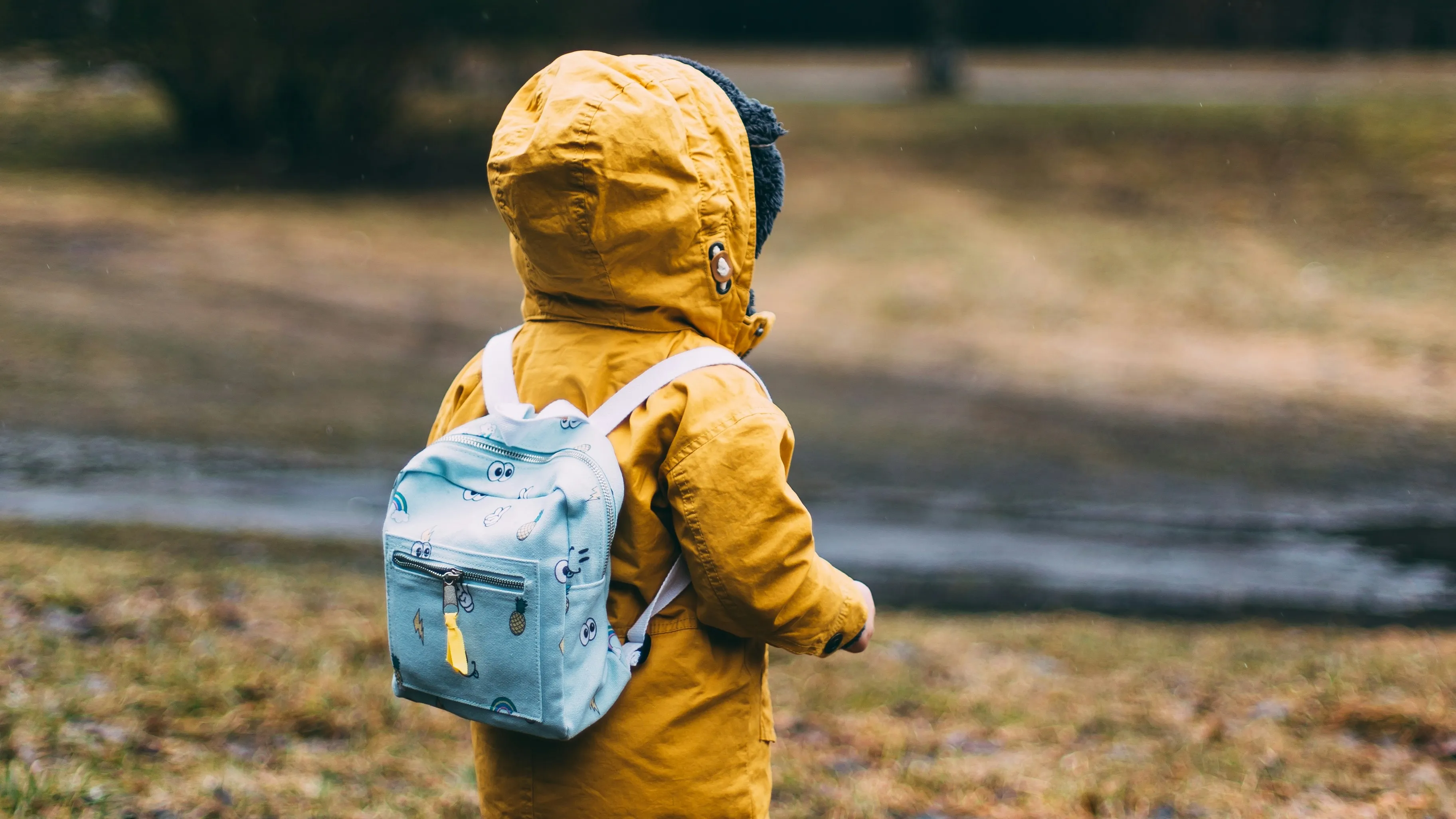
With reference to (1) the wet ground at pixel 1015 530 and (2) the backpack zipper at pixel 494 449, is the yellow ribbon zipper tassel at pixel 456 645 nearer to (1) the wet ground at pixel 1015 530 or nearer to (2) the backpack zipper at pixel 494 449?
(2) the backpack zipper at pixel 494 449

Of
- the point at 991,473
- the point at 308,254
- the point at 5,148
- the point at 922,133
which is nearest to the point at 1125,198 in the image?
the point at 922,133

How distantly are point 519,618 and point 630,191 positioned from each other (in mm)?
641

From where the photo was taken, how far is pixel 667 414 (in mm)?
1886

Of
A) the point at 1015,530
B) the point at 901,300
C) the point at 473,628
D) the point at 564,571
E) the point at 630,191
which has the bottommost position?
the point at 901,300

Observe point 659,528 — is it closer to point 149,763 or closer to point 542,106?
point 542,106

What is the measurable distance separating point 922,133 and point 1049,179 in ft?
7.84

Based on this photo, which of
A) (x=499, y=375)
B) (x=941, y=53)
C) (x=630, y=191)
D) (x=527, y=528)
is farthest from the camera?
(x=941, y=53)

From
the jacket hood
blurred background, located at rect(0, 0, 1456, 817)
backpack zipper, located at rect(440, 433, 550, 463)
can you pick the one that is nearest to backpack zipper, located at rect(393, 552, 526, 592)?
backpack zipper, located at rect(440, 433, 550, 463)

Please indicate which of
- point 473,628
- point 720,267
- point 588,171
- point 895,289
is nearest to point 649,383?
point 720,267

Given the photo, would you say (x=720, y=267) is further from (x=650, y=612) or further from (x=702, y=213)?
(x=650, y=612)

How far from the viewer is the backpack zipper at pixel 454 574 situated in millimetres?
1810

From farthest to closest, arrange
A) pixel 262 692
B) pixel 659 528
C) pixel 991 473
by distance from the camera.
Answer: pixel 991 473 → pixel 262 692 → pixel 659 528

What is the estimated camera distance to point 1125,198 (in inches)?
626

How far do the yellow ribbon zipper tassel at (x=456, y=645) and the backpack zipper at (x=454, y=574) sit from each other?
0.17 feet
